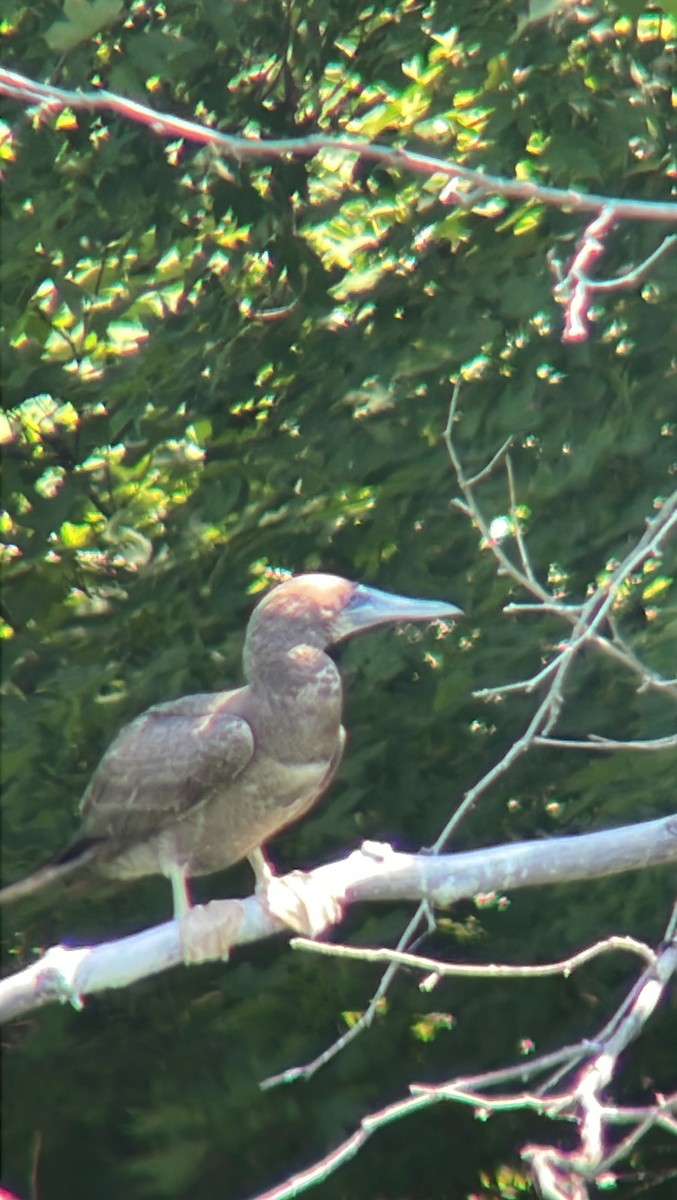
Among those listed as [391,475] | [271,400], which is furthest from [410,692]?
[271,400]

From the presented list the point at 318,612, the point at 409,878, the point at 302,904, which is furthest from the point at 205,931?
the point at 318,612

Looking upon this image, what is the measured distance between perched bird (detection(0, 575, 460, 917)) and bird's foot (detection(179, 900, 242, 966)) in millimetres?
82

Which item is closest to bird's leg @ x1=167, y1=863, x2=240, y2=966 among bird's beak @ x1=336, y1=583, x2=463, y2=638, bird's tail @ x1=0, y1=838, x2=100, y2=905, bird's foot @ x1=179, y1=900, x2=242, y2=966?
bird's foot @ x1=179, y1=900, x2=242, y2=966

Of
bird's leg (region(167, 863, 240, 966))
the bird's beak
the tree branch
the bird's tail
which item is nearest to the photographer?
the tree branch

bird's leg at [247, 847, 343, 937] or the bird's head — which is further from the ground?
the bird's head

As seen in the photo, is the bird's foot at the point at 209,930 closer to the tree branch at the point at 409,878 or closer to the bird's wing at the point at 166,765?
the tree branch at the point at 409,878

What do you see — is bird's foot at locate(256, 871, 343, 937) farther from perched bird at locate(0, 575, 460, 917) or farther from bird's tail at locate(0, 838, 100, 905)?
bird's tail at locate(0, 838, 100, 905)

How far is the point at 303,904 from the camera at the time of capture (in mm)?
3596

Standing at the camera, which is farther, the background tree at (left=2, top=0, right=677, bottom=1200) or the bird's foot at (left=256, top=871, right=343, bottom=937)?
the background tree at (left=2, top=0, right=677, bottom=1200)

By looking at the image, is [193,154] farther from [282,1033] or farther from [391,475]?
[282,1033]

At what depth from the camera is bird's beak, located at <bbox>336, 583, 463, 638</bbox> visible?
3695 mm

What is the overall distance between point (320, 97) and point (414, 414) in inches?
33.1

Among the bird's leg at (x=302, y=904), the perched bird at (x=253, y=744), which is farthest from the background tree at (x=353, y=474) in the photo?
the bird's leg at (x=302, y=904)

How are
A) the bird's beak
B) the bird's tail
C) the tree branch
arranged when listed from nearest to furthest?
the tree branch < the bird's beak < the bird's tail
